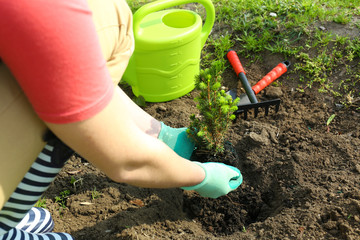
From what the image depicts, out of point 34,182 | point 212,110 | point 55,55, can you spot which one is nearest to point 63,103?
point 55,55

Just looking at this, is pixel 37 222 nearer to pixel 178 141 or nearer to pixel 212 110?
pixel 178 141

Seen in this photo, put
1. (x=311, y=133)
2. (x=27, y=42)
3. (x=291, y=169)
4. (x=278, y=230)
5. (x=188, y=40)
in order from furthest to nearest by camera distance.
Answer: (x=188, y=40)
(x=311, y=133)
(x=291, y=169)
(x=278, y=230)
(x=27, y=42)

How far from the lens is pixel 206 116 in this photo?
2062mm

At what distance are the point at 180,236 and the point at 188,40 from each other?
1.41m

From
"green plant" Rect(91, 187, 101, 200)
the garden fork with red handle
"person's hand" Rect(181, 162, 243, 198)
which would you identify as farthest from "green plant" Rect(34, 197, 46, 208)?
the garden fork with red handle

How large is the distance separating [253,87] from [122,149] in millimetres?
1761

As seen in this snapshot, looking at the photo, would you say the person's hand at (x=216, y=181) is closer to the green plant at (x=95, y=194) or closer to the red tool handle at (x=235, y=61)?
the green plant at (x=95, y=194)

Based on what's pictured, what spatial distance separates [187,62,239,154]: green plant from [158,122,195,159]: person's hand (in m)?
0.15

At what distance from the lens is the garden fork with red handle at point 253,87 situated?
271 centimetres

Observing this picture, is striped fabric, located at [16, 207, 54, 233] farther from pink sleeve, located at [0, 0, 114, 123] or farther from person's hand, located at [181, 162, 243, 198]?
pink sleeve, located at [0, 0, 114, 123]

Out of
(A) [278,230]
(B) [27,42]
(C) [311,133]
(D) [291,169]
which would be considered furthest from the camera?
(C) [311,133]

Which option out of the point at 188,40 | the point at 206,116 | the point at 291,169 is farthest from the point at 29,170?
the point at 188,40

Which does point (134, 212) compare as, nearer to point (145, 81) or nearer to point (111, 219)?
point (111, 219)

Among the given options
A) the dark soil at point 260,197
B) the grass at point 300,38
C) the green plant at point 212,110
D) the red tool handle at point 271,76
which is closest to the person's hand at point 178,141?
the green plant at point 212,110
